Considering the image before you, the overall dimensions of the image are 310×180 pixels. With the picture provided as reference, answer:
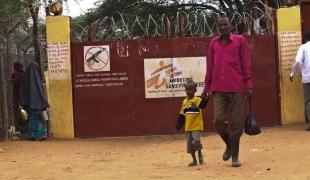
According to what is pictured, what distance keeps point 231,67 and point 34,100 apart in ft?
18.7

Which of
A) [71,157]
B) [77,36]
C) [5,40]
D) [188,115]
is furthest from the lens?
[5,40]

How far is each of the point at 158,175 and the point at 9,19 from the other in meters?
5.66

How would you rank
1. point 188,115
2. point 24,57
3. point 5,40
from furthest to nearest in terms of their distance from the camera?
point 24,57 → point 5,40 → point 188,115

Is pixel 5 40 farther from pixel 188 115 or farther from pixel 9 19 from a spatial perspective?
pixel 188 115

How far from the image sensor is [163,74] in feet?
38.9

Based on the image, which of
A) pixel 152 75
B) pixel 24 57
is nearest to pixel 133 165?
pixel 152 75

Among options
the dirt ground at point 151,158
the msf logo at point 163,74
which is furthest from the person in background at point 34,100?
the msf logo at point 163,74

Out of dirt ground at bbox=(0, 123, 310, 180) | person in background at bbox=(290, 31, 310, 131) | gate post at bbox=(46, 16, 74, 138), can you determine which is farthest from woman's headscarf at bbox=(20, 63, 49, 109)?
person in background at bbox=(290, 31, 310, 131)

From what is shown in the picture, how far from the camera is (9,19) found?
36.8 ft

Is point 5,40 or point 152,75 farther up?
point 5,40

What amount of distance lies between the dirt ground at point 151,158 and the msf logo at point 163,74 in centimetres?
107

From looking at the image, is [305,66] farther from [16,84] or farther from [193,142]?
[16,84]

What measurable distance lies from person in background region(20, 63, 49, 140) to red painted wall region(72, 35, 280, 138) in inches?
26.1

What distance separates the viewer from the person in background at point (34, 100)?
11711mm
